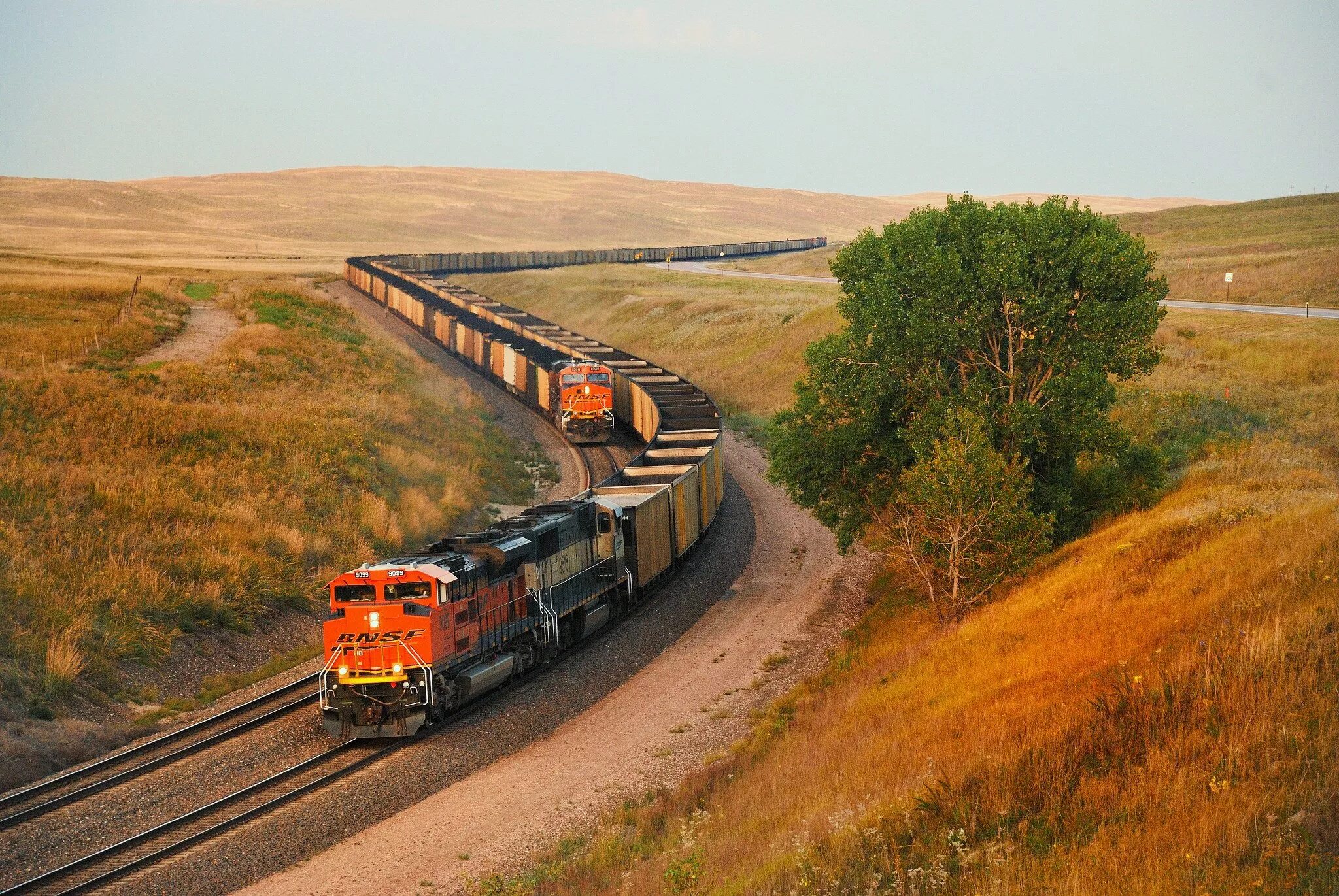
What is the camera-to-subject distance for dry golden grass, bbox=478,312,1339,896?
424 inches

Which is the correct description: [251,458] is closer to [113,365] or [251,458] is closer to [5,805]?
[113,365]

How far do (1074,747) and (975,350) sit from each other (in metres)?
19.3

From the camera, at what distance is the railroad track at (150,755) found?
19047 millimetres

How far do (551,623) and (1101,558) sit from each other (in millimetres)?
12914

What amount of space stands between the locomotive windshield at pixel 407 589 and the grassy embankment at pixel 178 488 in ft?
19.5

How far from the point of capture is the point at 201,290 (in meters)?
92.6

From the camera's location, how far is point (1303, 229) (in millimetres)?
102438

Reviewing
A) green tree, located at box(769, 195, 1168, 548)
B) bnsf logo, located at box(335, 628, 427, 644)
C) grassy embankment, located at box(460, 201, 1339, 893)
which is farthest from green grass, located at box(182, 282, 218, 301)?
grassy embankment, located at box(460, 201, 1339, 893)

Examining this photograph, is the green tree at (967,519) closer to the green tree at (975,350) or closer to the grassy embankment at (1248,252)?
the green tree at (975,350)

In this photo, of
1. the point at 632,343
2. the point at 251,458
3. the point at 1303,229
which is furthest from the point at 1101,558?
the point at 1303,229

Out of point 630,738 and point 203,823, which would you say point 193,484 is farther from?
point 630,738

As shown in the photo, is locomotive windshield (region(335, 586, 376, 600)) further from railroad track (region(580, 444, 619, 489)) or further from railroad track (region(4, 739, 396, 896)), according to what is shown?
railroad track (region(580, 444, 619, 489))

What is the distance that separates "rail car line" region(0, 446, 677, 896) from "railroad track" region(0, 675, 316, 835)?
76.0 inches

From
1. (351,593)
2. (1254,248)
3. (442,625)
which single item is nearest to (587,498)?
(442,625)
